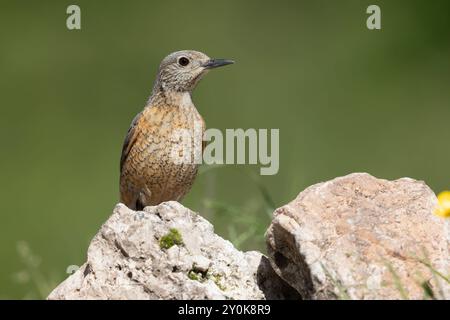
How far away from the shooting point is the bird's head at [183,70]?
834 cm

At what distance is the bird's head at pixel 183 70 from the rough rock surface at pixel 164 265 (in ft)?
8.10

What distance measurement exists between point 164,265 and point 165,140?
7.78 ft

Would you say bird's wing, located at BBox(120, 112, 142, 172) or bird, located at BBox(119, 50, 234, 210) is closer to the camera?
bird, located at BBox(119, 50, 234, 210)

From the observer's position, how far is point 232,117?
1744 centimetres

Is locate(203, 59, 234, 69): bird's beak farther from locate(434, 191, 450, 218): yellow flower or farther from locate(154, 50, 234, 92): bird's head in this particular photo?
locate(434, 191, 450, 218): yellow flower

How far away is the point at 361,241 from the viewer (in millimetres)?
5469

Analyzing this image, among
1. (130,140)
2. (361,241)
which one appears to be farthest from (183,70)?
(361,241)

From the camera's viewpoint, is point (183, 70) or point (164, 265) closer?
point (164, 265)

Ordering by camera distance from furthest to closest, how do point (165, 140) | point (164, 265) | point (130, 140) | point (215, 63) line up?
point (215, 63)
point (130, 140)
point (165, 140)
point (164, 265)

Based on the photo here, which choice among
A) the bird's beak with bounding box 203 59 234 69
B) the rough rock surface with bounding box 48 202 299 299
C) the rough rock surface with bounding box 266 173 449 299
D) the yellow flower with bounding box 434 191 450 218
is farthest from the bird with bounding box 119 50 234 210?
the yellow flower with bounding box 434 191 450 218

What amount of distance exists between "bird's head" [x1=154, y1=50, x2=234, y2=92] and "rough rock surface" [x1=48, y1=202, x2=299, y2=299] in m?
2.47

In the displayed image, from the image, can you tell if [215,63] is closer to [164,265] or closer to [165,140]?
[165,140]

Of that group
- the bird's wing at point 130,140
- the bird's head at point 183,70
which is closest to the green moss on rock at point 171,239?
the bird's wing at point 130,140

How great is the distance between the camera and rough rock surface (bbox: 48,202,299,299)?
5586mm
